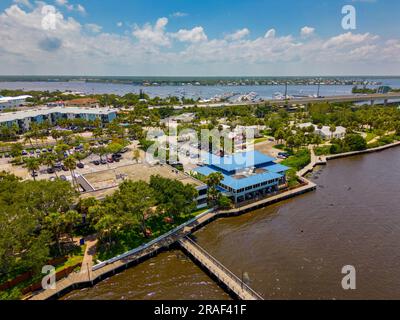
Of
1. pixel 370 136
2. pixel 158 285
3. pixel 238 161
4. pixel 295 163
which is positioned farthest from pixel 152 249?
pixel 370 136

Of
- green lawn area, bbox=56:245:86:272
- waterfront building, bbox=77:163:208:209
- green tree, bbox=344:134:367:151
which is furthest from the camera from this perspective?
green tree, bbox=344:134:367:151

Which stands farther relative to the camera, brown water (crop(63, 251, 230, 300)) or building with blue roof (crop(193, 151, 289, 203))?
building with blue roof (crop(193, 151, 289, 203))

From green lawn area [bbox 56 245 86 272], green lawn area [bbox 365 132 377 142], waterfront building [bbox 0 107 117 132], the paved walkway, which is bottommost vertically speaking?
the paved walkway

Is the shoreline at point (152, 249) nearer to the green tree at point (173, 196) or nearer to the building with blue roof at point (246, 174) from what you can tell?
the building with blue roof at point (246, 174)

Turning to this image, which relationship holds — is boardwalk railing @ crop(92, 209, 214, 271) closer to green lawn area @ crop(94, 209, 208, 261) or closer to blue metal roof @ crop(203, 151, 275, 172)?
green lawn area @ crop(94, 209, 208, 261)

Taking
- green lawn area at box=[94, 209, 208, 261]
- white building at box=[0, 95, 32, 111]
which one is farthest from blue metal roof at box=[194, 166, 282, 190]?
white building at box=[0, 95, 32, 111]

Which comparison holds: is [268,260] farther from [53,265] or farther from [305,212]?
[53,265]

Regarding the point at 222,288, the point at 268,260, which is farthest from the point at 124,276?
the point at 268,260
